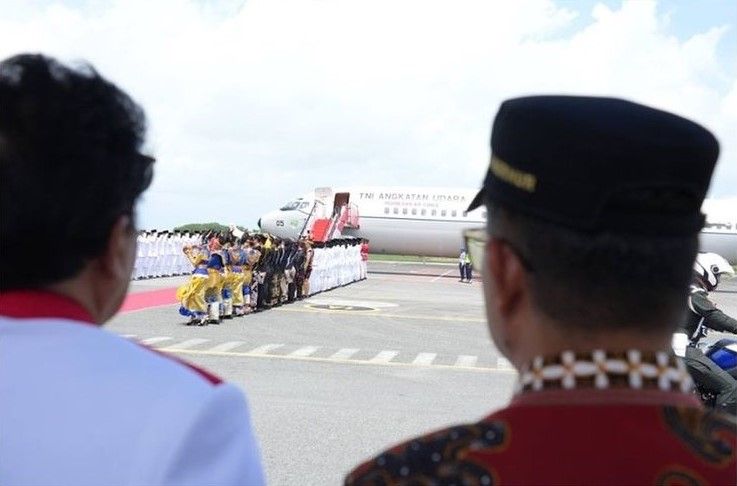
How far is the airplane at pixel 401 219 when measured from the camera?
3475 cm

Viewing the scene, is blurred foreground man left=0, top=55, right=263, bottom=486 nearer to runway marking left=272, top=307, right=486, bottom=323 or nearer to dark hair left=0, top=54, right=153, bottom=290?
dark hair left=0, top=54, right=153, bottom=290

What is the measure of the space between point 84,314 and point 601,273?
0.79m

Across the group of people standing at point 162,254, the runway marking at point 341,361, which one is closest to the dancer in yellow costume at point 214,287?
the runway marking at point 341,361

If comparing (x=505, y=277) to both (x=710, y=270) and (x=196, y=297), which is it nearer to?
(x=710, y=270)

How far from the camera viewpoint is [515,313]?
4.41ft

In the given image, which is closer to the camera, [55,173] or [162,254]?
[55,173]

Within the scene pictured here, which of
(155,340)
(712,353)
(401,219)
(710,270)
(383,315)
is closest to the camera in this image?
(712,353)

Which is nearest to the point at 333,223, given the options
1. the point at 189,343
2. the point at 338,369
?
the point at 189,343

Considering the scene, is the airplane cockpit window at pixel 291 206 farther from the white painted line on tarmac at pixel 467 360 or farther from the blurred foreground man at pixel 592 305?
the blurred foreground man at pixel 592 305

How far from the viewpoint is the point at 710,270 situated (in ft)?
22.4

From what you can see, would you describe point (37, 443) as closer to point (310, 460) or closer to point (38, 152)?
point (38, 152)

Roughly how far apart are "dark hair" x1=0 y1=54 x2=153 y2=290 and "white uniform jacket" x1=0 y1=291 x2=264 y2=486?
11 cm

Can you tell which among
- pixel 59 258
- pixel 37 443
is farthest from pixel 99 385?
pixel 59 258

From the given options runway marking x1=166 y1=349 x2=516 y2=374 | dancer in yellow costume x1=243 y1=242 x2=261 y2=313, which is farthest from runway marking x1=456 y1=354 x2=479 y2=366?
dancer in yellow costume x1=243 y1=242 x2=261 y2=313
